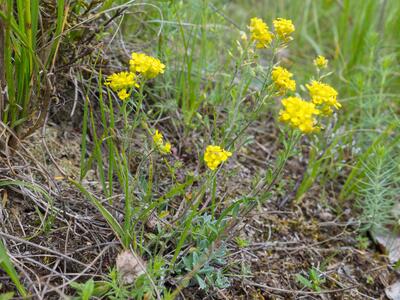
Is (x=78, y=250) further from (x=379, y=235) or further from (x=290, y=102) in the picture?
(x=379, y=235)

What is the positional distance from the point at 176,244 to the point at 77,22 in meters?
0.90

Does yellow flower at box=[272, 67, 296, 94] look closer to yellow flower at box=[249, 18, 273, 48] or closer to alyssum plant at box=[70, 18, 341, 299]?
alyssum plant at box=[70, 18, 341, 299]

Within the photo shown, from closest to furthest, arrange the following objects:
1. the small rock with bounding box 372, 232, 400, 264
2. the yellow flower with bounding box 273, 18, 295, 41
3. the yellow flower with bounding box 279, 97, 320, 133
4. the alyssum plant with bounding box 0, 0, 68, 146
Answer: the yellow flower with bounding box 279, 97, 320, 133
the alyssum plant with bounding box 0, 0, 68, 146
the yellow flower with bounding box 273, 18, 295, 41
the small rock with bounding box 372, 232, 400, 264

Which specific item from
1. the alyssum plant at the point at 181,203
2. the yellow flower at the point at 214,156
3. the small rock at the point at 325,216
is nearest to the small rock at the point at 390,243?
the small rock at the point at 325,216

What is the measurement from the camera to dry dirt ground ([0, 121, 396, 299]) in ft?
5.17

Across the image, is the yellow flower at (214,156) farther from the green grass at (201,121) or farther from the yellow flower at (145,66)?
the yellow flower at (145,66)

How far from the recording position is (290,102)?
1.48 metres

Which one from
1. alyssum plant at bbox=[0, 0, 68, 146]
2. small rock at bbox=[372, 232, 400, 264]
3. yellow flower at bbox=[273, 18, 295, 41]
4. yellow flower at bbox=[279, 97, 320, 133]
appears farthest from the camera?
small rock at bbox=[372, 232, 400, 264]

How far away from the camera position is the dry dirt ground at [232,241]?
1.58 metres

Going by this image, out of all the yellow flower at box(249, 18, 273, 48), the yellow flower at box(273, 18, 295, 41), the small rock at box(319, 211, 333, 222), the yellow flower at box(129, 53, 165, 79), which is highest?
the yellow flower at box(273, 18, 295, 41)

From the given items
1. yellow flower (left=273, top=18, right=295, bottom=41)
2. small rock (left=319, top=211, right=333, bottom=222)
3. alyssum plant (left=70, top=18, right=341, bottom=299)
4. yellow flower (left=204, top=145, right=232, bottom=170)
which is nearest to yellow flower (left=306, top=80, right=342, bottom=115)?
alyssum plant (left=70, top=18, right=341, bottom=299)

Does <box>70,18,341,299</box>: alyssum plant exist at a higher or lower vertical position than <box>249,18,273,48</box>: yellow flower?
lower

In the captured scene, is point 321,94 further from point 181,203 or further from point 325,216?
point 325,216

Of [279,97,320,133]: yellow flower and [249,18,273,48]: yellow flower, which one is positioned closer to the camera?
[279,97,320,133]: yellow flower
